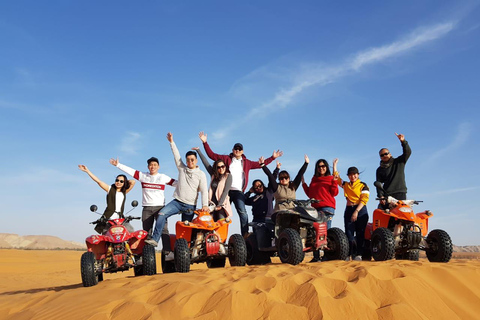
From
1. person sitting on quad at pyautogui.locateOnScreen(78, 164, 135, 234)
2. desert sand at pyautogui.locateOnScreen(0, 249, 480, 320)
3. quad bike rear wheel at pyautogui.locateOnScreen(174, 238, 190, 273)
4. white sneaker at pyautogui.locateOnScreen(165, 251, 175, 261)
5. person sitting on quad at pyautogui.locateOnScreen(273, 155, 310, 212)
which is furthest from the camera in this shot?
person sitting on quad at pyautogui.locateOnScreen(273, 155, 310, 212)

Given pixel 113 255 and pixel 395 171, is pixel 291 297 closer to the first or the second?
pixel 113 255

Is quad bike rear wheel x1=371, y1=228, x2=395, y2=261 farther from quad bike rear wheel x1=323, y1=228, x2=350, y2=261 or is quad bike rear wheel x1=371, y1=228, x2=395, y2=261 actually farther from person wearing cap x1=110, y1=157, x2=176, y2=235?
person wearing cap x1=110, y1=157, x2=176, y2=235

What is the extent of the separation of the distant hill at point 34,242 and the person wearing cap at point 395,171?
4999cm

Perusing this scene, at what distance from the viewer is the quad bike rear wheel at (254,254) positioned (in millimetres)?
8516

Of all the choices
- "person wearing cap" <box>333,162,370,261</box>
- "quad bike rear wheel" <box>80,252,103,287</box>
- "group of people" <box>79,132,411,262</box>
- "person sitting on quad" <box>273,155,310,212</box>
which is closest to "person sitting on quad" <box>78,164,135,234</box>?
"group of people" <box>79,132,411,262</box>

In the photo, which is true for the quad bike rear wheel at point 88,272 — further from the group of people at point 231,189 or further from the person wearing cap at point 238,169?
the person wearing cap at point 238,169

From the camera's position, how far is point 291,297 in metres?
4.50

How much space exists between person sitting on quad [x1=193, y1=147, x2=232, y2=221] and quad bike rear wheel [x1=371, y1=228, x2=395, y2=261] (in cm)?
297

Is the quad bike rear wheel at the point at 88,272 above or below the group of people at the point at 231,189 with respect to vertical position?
below

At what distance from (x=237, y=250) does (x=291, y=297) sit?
10.3ft

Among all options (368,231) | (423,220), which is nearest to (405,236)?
(423,220)

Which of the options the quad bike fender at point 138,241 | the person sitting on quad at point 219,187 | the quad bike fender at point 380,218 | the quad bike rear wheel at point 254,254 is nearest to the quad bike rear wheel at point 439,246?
the quad bike fender at point 380,218

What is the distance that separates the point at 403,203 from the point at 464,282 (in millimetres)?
2502

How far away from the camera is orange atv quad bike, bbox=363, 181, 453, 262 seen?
699 cm
